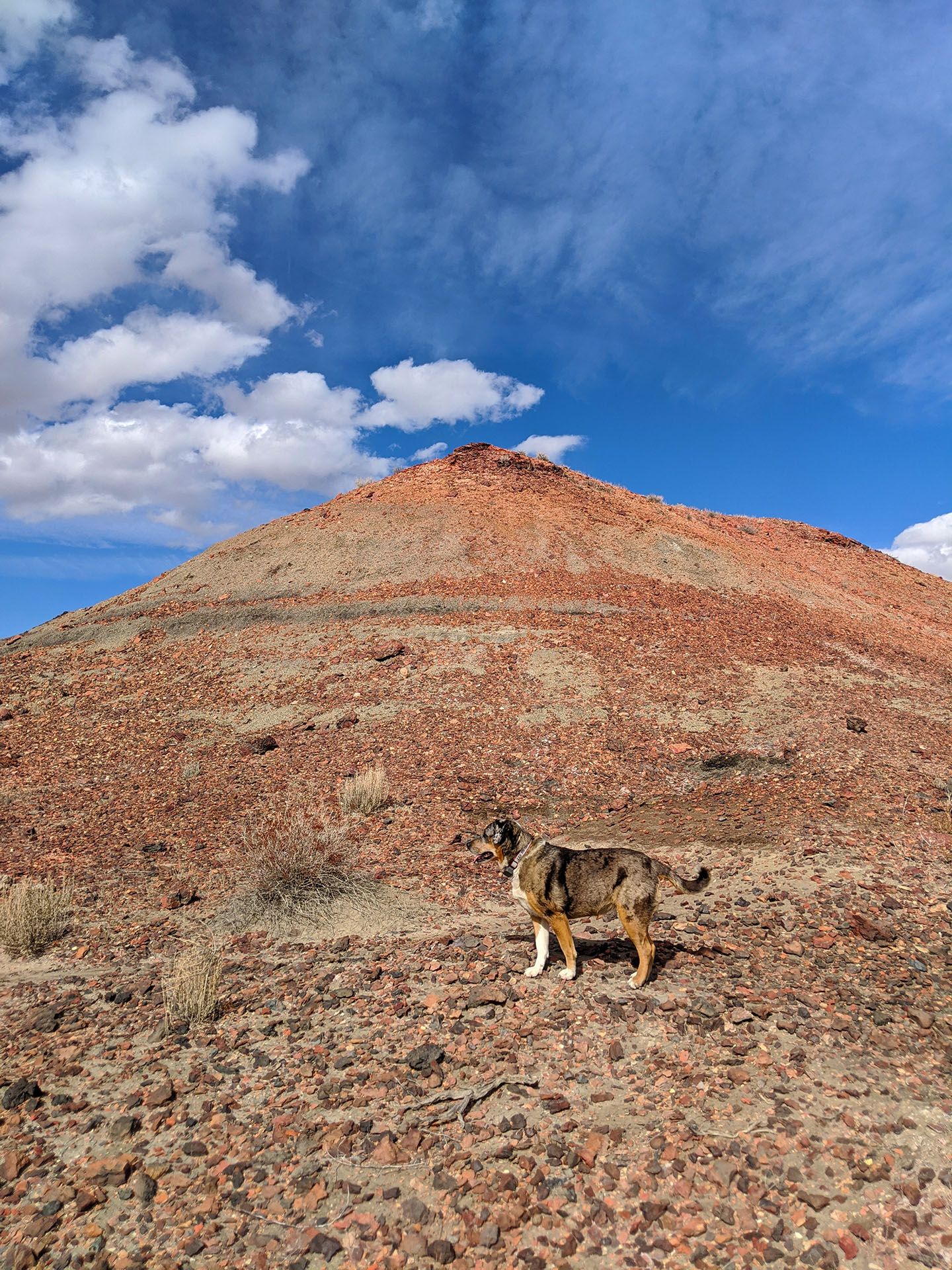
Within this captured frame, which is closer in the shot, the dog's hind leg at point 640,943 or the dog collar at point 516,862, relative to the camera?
the dog's hind leg at point 640,943

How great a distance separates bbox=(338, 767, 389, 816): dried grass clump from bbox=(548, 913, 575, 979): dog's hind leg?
5.64 metres

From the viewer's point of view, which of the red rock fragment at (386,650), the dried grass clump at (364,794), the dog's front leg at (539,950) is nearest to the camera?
the dog's front leg at (539,950)

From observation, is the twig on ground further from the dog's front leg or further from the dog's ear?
the dog's ear

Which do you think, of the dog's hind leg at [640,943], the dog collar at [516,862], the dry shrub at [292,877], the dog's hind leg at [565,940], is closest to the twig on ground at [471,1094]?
the dog's hind leg at [565,940]

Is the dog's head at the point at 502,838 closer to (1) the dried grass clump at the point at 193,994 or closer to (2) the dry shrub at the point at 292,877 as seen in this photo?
(1) the dried grass clump at the point at 193,994

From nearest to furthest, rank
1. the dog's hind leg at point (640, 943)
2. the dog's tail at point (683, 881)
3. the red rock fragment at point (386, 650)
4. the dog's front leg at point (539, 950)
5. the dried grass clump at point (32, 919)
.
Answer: the dog's hind leg at point (640, 943) → the dog's tail at point (683, 881) → the dog's front leg at point (539, 950) → the dried grass clump at point (32, 919) → the red rock fragment at point (386, 650)

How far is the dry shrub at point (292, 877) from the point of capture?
766 cm

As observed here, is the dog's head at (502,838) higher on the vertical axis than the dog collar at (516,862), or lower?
higher

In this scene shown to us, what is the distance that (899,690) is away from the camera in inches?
633

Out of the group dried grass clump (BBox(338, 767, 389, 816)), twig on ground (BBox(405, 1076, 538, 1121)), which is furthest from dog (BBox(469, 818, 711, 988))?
dried grass clump (BBox(338, 767, 389, 816))

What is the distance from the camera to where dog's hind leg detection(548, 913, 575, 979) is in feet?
18.0

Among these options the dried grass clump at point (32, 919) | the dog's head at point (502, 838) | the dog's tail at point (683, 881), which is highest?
the dog's head at point (502, 838)

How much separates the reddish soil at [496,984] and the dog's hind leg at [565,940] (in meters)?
0.16

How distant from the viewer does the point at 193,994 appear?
18.1 feet
